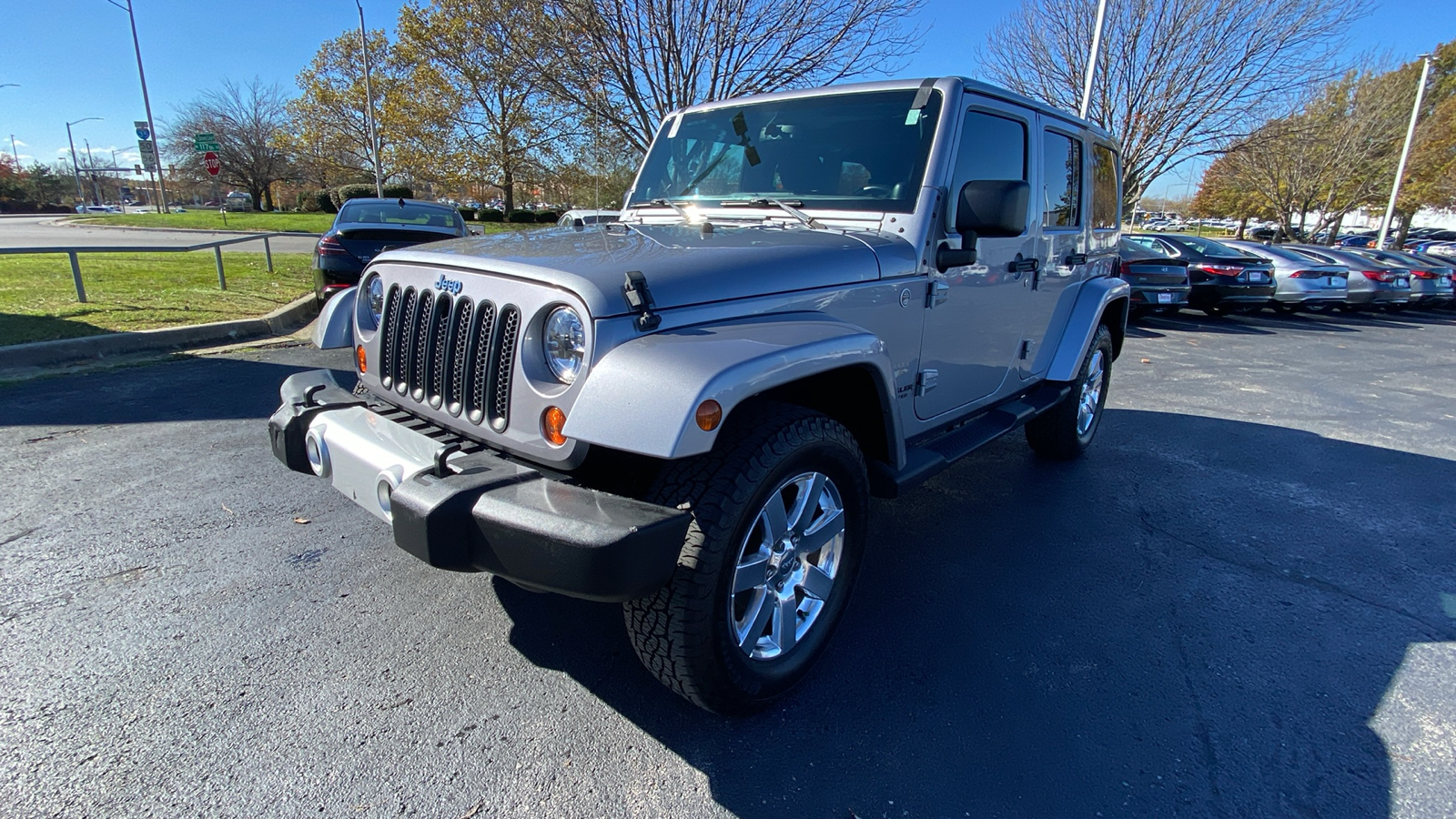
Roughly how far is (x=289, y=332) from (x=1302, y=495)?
926cm

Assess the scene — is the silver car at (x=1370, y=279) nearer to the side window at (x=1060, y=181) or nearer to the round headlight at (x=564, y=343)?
the side window at (x=1060, y=181)

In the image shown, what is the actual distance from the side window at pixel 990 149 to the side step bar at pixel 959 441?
1074mm

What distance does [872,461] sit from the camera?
268 centimetres

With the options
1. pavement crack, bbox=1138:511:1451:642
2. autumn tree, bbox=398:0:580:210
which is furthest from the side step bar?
autumn tree, bbox=398:0:580:210

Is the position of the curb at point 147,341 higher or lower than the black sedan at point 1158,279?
lower

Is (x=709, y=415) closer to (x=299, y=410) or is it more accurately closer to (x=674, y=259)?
(x=674, y=259)

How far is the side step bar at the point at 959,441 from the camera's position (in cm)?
264

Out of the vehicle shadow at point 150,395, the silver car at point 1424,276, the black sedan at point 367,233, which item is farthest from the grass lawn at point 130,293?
the silver car at point 1424,276

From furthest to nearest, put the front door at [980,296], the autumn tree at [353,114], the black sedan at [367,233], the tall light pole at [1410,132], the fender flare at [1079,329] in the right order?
the autumn tree at [353,114] < the tall light pole at [1410,132] < the black sedan at [367,233] < the fender flare at [1079,329] < the front door at [980,296]

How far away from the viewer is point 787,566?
7.61 ft

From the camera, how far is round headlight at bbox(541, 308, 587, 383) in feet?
6.57

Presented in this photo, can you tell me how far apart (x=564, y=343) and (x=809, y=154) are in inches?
67.3

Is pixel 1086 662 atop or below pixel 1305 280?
below

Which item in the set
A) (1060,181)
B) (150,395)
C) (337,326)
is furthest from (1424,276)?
(150,395)
